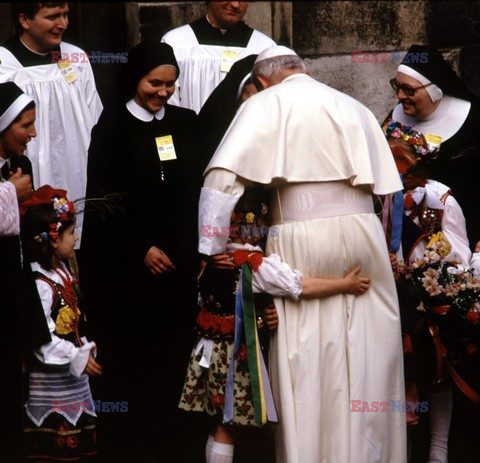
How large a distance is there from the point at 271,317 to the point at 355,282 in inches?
17.9

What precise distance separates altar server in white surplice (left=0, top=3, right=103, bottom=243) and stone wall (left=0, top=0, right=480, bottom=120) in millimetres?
925

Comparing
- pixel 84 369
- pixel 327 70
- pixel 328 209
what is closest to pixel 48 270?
pixel 84 369

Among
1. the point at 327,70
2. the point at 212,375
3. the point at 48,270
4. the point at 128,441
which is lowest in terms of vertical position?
the point at 128,441

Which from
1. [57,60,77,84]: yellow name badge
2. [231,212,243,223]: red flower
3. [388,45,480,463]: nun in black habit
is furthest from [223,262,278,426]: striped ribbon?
[57,60,77,84]: yellow name badge

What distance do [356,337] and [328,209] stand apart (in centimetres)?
65

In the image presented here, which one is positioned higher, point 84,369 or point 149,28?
point 149,28

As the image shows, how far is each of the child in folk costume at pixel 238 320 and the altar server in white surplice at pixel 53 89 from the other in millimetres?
1934

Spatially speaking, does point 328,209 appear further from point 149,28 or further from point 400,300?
point 149,28

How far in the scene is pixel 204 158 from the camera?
24.5 feet

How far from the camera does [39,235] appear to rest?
6.31m

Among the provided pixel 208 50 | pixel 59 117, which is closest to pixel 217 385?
pixel 59 117

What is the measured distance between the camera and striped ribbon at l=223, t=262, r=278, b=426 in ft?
20.4

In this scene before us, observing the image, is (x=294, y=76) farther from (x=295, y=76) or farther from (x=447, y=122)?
(x=447, y=122)

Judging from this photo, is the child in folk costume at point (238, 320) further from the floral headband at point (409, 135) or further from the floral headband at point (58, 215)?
the floral headband at point (409, 135)
